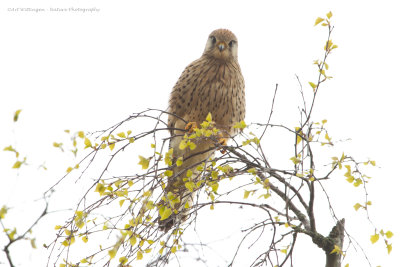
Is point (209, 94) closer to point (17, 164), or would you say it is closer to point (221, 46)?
point (221, 46)

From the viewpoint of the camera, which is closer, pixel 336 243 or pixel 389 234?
pixel 389 234

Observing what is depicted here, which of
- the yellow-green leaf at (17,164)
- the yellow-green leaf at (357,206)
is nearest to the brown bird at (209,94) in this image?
the yellow-green leaf at (357,206)

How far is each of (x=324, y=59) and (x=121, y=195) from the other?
1313 millimetres

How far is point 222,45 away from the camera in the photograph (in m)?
4.91

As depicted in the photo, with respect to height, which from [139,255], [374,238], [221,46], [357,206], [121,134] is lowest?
[139,255]

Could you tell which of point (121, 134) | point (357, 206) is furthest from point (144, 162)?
point (357, 206)

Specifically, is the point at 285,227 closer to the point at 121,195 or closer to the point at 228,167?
the point at 228,167

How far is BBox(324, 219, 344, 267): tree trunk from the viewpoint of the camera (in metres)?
2.69

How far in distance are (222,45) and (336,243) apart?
2.68 m

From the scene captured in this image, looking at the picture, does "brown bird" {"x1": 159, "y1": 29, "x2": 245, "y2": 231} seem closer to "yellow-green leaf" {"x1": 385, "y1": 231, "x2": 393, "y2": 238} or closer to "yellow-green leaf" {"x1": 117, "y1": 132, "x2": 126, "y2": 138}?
"yellow-green leaf" {"x1": 117, "y1": 132, "x2": 126, "y2": 138}

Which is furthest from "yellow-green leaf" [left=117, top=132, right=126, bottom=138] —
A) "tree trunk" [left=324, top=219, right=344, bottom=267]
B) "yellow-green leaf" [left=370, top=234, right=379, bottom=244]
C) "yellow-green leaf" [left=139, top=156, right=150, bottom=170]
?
"yellow-green leaf" [left=370, top=234, right=379, bottom=244]

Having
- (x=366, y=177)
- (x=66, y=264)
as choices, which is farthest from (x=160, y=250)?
(x=366, y=177)

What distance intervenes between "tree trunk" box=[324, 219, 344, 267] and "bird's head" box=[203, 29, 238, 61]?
248 cm

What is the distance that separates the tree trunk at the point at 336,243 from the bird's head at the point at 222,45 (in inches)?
97.8
